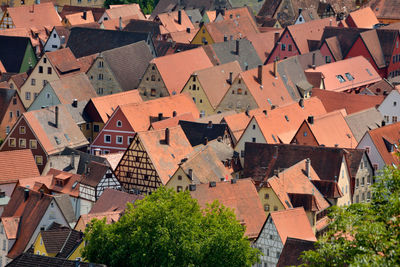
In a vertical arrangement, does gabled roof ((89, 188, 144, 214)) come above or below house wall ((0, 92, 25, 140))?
below

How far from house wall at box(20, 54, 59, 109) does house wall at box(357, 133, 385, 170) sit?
3930cm

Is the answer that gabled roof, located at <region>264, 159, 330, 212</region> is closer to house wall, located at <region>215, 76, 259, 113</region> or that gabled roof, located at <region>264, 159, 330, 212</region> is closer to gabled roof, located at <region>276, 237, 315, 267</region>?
gabled roof, located at <region>276, 237, 315, 267</region>

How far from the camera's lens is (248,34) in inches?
6841

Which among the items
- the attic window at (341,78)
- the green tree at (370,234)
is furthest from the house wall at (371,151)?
the green tree at (370,234)

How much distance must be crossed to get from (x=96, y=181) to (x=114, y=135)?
17.3m

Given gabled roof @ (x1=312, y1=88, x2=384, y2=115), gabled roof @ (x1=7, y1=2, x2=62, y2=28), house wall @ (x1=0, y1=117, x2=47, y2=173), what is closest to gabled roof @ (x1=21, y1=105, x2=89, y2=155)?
house wall @ (x1=0, y1=117, x2=47, y2=173)

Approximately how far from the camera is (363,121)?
128 metres

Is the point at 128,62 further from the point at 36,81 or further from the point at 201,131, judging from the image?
the point at 201,131

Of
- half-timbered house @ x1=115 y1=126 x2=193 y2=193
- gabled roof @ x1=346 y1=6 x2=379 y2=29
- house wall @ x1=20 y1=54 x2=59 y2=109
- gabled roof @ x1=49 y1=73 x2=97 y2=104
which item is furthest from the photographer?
gabled roof @ x1=346 y1=6 x2=379 y2=29

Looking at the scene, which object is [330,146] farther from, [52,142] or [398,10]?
[398,10]

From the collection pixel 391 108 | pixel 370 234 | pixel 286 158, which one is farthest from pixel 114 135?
pixel 370 234

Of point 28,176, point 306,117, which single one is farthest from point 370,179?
point 28,176

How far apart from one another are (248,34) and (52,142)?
5488cm

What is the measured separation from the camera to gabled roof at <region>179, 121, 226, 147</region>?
120 meters
